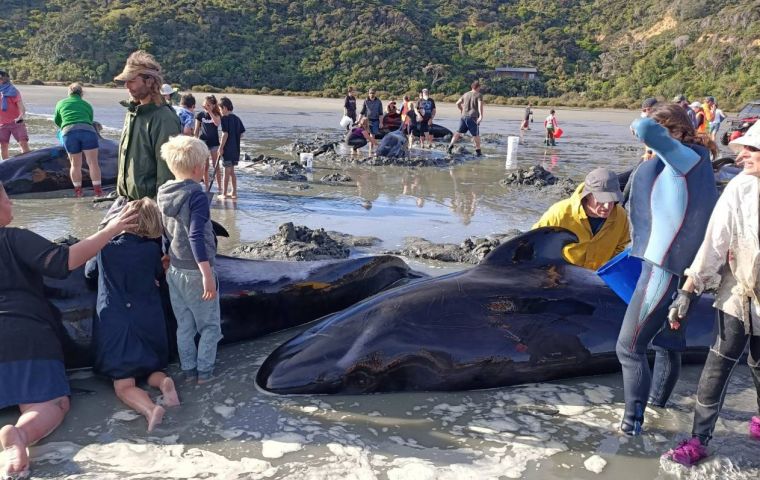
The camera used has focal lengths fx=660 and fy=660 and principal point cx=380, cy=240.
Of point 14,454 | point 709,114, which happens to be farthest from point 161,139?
point 709,114

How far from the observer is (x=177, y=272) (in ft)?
15.0

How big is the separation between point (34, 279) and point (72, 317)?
0.71 m

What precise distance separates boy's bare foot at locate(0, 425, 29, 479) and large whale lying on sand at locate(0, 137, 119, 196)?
350 inches

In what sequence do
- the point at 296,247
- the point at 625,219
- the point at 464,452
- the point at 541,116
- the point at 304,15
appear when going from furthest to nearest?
the point at 304,15, the point at 541,116, the point at 296,247, the point at 625,219, the point at 464,452

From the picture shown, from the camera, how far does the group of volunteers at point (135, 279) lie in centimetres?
396

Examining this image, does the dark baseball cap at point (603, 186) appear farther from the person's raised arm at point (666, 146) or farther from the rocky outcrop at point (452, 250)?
the rocky outcrop at point (452, 250)

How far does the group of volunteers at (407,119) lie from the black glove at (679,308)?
48.1 ft

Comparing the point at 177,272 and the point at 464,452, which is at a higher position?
the point at 177,272

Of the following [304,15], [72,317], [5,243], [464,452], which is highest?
[304,15]

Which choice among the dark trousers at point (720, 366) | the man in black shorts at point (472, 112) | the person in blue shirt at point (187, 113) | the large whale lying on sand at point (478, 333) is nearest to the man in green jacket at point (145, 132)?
the large whale lying on sand at point (478, 333)

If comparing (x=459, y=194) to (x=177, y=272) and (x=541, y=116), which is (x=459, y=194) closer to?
(x=177, y=272)

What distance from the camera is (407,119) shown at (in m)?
20.0

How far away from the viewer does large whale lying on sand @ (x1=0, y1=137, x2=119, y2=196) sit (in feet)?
37.2

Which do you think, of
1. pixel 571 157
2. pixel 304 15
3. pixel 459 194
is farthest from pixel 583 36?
pixel 459 194
